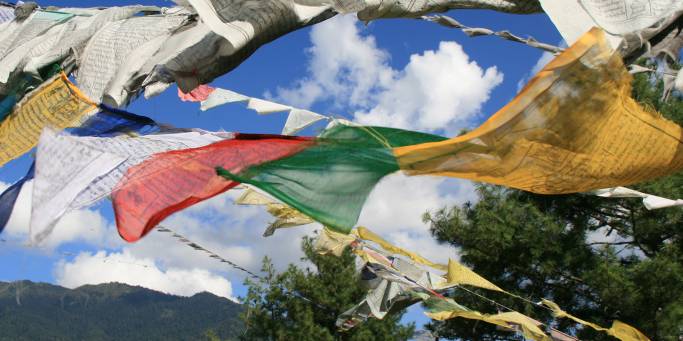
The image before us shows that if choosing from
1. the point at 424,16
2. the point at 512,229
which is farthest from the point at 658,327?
the point at 424,16

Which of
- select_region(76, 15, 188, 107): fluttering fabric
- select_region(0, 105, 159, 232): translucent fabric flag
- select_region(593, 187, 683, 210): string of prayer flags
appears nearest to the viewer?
select_region(76, 15, 188, 107): fluttering fabric

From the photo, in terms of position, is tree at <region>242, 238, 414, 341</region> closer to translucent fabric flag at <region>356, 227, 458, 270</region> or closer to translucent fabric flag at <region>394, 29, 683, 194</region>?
translucent fabric flag at <region>356, 227, 458, 270</region>

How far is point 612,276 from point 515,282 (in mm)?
2060

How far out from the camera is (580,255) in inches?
428

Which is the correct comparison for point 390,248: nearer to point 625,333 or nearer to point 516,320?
point 516,320

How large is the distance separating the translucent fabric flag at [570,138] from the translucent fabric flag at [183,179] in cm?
52

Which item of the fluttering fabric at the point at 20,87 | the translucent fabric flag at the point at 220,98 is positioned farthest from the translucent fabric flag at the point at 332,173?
the translucent fabric flag at the point at 220,98

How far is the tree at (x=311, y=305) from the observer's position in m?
17.3

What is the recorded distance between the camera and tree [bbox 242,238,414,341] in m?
17.3

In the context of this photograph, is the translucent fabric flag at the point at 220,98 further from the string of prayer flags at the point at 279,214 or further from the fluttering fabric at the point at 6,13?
the fluttering fabric at the point at 6,13

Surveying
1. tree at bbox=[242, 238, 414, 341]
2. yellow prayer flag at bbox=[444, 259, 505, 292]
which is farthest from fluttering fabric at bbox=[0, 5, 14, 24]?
tree at bbox=[242, 238, 414, 341]

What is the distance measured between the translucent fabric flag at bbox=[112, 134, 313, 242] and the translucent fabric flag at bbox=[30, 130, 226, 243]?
0.31 ft

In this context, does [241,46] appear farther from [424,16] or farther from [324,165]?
[424,16]

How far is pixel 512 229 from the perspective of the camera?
1110 cm
